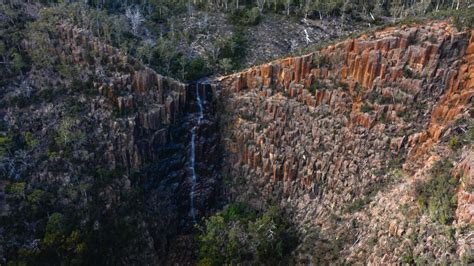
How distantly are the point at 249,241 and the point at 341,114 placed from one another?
16.0m

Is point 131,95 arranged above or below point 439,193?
above

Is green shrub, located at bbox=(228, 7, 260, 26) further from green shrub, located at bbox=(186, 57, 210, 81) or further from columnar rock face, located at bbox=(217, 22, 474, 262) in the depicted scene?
columnar rock face, located at bbox=(217, 22, 474, 262)

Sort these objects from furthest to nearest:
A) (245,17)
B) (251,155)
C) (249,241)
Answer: (245,17), (251,155), (249,241)

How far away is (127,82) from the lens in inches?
1908

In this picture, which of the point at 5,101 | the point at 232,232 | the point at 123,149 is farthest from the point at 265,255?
the point at 5,101

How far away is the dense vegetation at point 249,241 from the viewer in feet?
148

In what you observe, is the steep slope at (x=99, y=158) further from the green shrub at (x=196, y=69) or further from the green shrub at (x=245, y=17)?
the green shrub at (x=245, y=17)

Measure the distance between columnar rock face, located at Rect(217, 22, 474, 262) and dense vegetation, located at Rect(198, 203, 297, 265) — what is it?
2361 mm

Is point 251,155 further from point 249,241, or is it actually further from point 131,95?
point 131,95

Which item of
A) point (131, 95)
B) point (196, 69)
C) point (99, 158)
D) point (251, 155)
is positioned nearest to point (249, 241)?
point (251, 155)

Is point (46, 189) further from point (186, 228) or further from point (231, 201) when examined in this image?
point (231, 201)

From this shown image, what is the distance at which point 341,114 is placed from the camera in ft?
146

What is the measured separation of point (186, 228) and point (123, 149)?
40.2 feet

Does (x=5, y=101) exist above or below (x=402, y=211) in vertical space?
above
